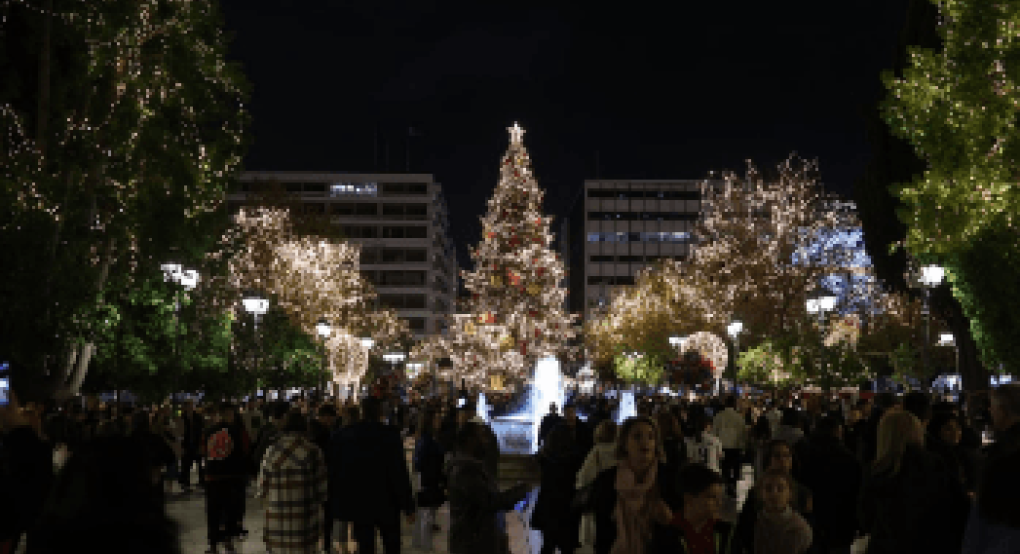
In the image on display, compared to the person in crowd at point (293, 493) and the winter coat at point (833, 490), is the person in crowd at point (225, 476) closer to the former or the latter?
the person in crowd at point (293, 493)

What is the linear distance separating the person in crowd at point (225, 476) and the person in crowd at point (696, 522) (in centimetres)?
823

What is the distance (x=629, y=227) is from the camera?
473ft

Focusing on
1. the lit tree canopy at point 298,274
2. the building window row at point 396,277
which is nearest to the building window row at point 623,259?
the building window row at point 396,277

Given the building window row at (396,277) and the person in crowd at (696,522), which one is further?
the building window row at (396,277)

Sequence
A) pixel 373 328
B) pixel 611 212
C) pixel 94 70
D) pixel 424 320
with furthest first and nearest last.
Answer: pixel 611 212 < pixel 424 320 < pixel 373 328 < pixel 94 70

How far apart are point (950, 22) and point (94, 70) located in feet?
62.4

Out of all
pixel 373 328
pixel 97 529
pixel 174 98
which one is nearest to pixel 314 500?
pixel 97 529

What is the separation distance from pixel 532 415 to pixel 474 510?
3640 cm

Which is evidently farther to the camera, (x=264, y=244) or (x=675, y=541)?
(x=264, y=244)

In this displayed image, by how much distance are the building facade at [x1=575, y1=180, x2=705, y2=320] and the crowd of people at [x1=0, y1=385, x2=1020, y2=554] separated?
129795 mm

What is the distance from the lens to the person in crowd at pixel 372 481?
941 cm

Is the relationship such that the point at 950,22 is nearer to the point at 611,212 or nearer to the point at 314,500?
the point at 314,500

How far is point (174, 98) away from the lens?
79.7ft

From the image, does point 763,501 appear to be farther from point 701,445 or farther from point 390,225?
point 390,225
